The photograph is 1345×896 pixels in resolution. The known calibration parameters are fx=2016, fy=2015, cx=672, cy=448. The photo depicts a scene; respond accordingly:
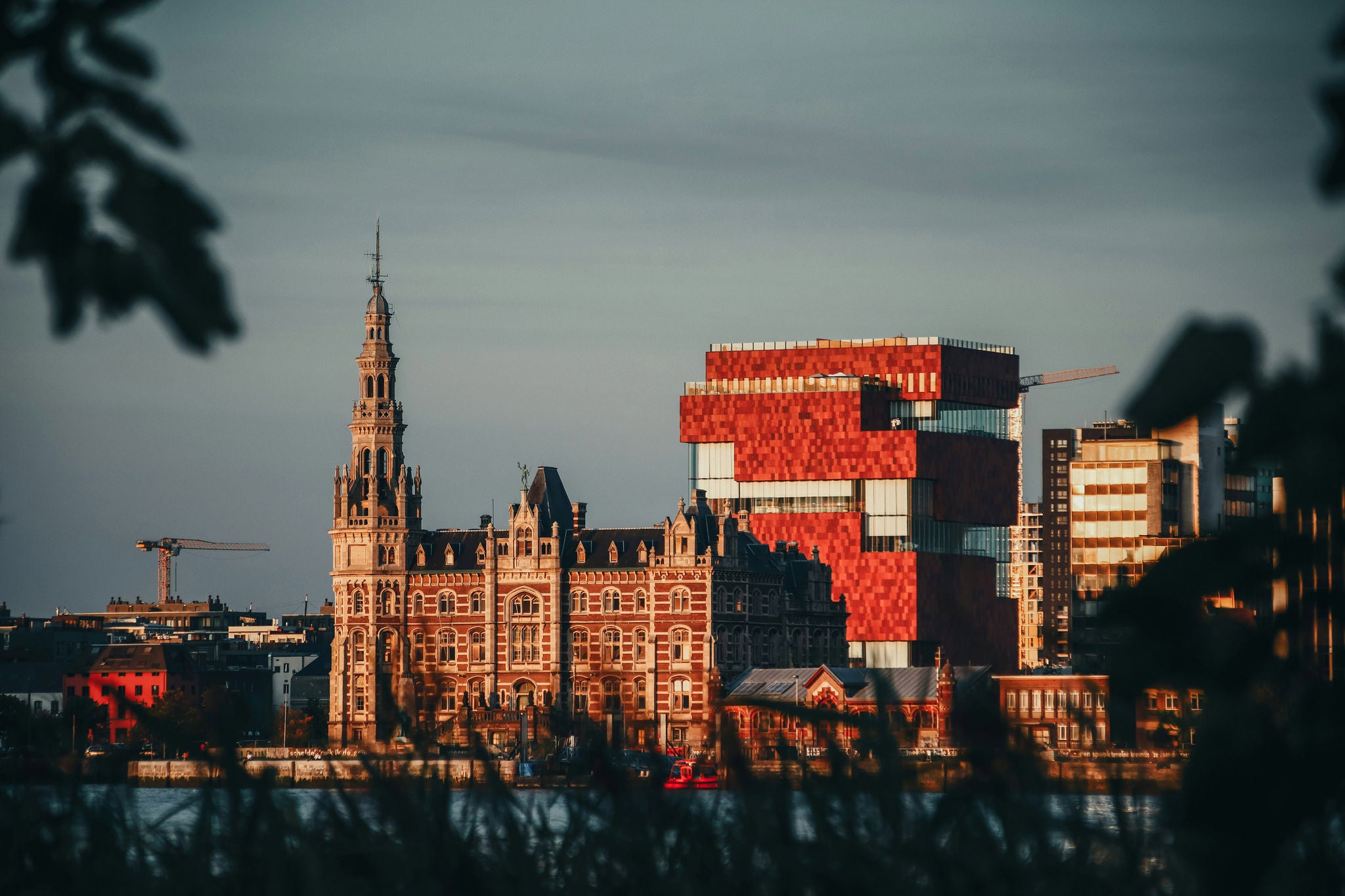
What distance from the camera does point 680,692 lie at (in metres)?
127

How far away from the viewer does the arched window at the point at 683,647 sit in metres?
127

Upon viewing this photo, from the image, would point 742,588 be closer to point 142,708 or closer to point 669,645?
point 669,645

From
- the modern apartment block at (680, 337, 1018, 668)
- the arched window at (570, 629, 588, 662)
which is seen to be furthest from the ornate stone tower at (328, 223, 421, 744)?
the modern apartment block at (680, 337, 1018, 668)

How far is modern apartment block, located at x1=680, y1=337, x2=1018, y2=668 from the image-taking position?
16338cm

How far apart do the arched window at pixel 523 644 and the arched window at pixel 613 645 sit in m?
5.12

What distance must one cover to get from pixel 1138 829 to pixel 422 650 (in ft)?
296

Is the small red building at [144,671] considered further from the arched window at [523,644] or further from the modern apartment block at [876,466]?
the modern apartment block at [876,466]

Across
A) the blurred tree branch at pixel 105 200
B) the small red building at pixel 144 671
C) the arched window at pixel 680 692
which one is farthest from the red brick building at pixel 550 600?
the blurred tree branch at pixel 105 200

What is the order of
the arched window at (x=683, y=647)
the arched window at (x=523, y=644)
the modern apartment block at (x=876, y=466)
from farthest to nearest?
the modern apartment block at (x=876, y=466) → the arched window at (x=523, y=644) → the arched window at (x=683, y=647)

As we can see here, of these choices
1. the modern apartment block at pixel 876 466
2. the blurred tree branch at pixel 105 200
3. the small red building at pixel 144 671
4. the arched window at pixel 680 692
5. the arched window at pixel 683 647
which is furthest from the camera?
the modern apartment block at pixel 876 466

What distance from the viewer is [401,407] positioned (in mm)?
142875

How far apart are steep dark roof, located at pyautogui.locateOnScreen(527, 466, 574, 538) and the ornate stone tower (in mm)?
8483

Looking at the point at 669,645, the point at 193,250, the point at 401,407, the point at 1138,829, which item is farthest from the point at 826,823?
the point at 401,407

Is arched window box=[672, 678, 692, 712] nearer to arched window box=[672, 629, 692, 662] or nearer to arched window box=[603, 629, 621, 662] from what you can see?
arched window box=[672, 629, 692, 662]
